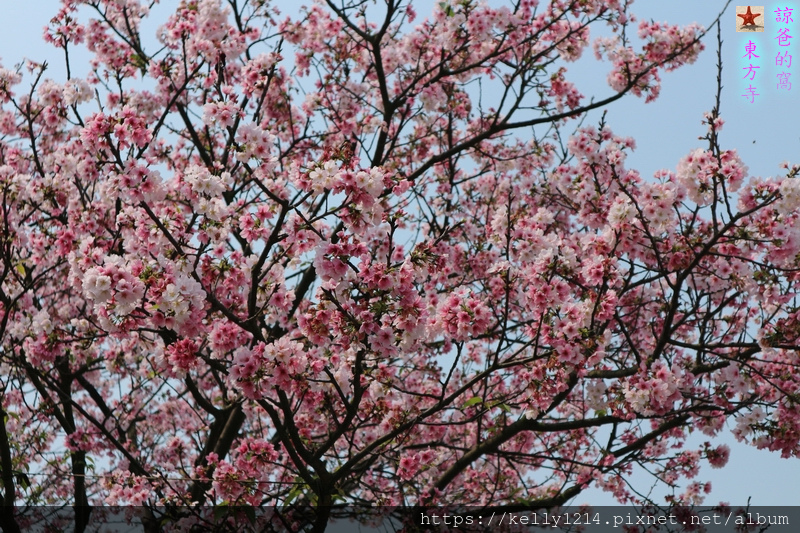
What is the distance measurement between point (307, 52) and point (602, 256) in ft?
16.8

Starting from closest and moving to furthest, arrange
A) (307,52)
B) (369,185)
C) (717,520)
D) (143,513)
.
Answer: (369,185), (143,513), (717,520), (307,52)

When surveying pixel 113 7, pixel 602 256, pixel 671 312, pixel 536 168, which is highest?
pixel 113 7

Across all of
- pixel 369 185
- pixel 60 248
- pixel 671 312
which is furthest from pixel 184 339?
pixel 671 312

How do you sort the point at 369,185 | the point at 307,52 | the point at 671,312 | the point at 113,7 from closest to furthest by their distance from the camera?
the point at 369,185 → the point at 671,312 → the point at 113,7 → the point at 307,52

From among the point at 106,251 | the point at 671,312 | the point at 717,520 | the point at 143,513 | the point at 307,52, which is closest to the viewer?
the point at 671,312

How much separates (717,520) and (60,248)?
6.52 m

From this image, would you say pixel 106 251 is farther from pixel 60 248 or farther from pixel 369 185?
pixel 369 185

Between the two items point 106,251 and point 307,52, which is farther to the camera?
point 307,52

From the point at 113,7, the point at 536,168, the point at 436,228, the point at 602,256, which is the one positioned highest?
the point at 113,7

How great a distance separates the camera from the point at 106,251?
6.35 meters

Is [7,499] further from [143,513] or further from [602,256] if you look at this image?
[602,256]

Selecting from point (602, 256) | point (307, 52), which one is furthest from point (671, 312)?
point (307, 52)

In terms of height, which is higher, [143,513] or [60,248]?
[60,248]

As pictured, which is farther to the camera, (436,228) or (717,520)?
(436,228)
